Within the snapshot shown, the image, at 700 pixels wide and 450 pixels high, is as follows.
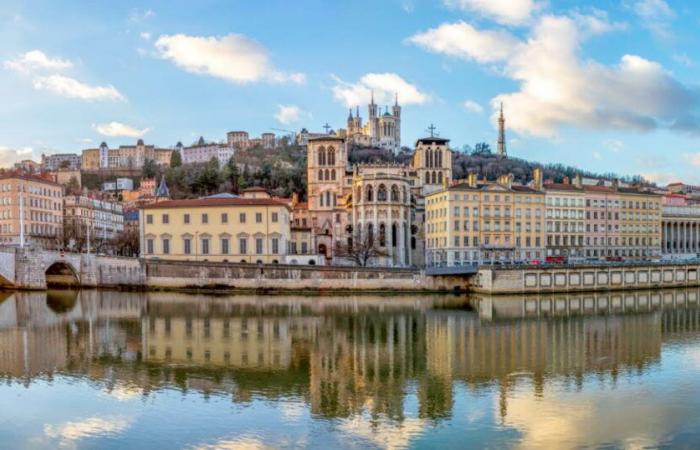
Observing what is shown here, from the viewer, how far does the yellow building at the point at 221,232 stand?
6769 centimetres

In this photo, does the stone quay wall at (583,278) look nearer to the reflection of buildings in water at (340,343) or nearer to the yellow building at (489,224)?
the reflection of buildings in water at (340,343)

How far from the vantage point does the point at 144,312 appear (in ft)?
155

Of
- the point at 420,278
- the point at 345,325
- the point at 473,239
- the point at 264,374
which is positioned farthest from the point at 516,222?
the point at 264,374

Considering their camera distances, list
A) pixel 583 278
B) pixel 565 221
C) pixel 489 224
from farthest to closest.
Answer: pixel 565 221, pixel 489 224, pixel 583 278

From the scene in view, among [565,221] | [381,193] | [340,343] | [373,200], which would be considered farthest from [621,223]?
[340,343]

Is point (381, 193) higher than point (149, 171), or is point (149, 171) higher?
point (149, 171)

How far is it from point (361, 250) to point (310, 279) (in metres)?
13.1

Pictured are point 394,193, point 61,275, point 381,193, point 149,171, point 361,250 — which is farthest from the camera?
point 149,171

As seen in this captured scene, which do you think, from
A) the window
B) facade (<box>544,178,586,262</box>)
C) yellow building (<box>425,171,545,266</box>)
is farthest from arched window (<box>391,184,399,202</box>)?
the window

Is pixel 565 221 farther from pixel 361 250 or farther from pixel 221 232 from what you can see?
pixel 221 232

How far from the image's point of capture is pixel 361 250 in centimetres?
7294

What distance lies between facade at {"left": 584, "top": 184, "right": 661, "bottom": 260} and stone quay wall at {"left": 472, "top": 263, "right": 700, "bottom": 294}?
12.1 metres

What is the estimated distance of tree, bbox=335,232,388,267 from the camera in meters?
72.3

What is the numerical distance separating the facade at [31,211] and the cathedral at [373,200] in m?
33.1
